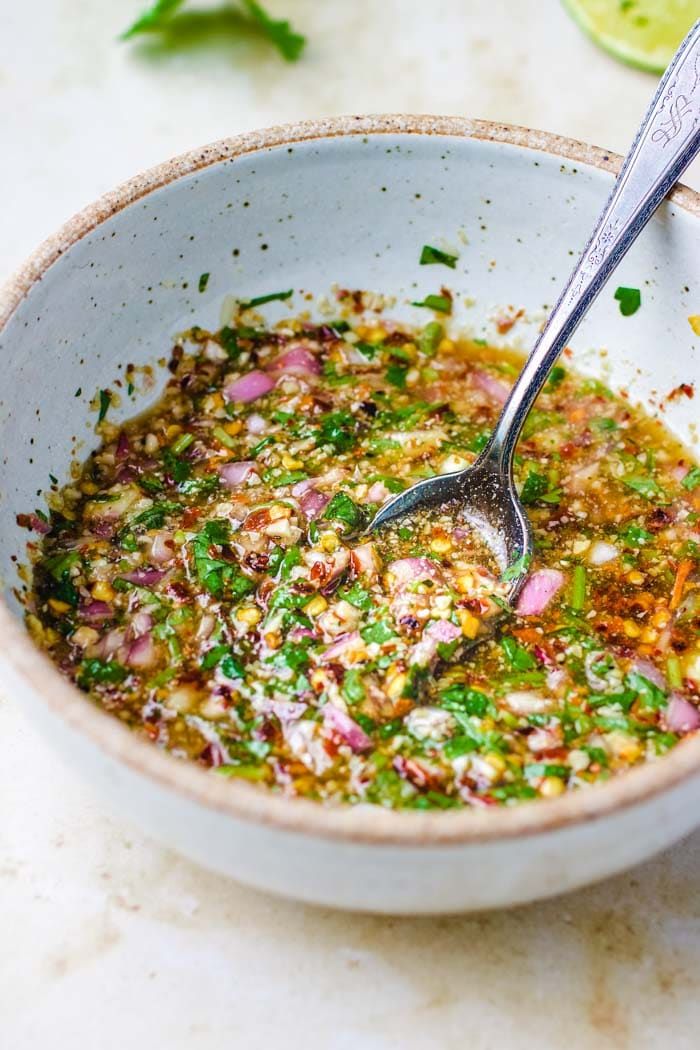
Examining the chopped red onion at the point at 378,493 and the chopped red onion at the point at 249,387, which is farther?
the chopped red onion at the point at 249,387

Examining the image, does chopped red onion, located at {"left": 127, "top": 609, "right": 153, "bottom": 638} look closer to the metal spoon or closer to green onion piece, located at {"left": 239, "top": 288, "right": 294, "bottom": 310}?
the metal spoon

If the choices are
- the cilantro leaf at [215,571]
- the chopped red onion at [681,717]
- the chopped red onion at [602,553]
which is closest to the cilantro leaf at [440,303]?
the chopped red onion at [602,553]

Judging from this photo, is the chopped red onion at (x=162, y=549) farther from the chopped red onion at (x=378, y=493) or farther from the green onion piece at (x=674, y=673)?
the green onion piece at (x=674, y=673)

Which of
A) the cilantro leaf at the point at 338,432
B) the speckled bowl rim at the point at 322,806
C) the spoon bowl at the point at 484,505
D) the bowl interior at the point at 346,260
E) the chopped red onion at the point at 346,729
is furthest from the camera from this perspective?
the cilantro leaf at the point at 338,432

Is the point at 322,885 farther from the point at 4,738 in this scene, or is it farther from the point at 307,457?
the point at 307,457

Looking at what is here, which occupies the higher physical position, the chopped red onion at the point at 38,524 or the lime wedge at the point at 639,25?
the lime wedge at the point at 639,25

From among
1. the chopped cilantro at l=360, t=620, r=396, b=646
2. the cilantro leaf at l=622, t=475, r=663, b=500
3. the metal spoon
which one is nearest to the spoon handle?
the metal spoon

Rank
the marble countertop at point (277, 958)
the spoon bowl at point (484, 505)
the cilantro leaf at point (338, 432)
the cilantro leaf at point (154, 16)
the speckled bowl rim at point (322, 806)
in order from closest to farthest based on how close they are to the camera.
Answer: the speckled bowl rim at point (322, 806), the marble countertop at point (277, 958), the spoon bowl at point (484, 505), the cilantro leaf at point (338, 432), the cilantro leaf at point (154, 16)
